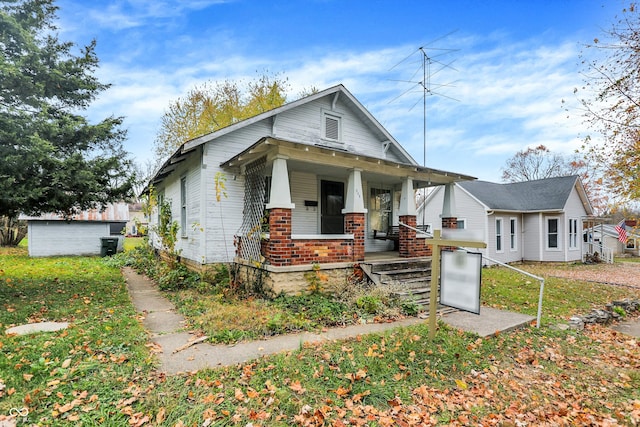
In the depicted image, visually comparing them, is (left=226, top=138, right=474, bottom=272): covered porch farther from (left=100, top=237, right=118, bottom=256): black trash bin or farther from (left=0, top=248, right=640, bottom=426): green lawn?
(left=100, top=237, right=118, bottom=256): black trash bin

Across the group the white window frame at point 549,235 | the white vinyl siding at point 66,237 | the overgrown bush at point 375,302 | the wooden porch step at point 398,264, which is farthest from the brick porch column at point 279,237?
the white window frame at point 549,235

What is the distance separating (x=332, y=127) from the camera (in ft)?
33.2

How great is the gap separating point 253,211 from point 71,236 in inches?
594

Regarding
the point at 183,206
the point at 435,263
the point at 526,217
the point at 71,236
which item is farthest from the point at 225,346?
the point at 526,217

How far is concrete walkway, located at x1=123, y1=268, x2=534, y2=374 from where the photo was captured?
12.8 ft

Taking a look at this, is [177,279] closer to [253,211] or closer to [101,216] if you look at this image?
[253,211]

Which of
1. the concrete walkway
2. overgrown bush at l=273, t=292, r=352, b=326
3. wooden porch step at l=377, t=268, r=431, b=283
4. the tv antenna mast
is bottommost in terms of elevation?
the concrete walkway

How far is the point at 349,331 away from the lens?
5.09 meters

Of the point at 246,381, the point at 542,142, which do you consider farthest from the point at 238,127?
the point at 542,142

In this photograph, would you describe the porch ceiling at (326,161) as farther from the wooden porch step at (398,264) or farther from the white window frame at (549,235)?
the white window frame at (549,235)

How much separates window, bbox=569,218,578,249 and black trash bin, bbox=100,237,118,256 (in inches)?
992

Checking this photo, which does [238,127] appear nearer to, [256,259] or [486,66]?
[256,259]

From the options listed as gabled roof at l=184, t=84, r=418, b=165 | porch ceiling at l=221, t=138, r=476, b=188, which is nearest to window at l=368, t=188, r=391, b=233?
porch ceiling at l=221, t=138, r=476, b=188

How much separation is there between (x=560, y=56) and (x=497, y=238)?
32.2 feet
